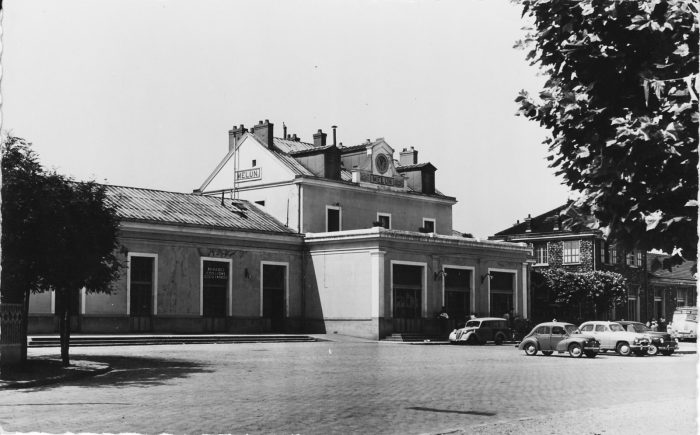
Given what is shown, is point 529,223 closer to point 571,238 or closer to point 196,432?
point 571,238

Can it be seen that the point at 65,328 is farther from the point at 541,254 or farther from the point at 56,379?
the point at 541,254

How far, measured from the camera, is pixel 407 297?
41.3 metres

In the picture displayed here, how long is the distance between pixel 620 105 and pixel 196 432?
660 centimetres

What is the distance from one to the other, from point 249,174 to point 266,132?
2583 mm

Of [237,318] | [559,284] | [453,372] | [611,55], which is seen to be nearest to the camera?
[611,55]

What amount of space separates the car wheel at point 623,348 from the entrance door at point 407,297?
11697 mm

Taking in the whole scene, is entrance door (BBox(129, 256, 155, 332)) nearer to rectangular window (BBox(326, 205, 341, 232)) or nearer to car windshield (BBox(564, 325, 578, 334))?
rectangular window (BBox(326, 205, 341, 232))

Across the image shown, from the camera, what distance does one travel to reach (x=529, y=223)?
62.4 m

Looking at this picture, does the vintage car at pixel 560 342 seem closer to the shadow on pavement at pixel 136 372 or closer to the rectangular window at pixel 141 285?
the shadow on pavement at pixel 136 372

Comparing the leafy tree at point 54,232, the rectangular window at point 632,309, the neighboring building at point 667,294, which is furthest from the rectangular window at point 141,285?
the neighboring building at point 667,294

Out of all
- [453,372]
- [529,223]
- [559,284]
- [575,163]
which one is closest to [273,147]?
[559,284]

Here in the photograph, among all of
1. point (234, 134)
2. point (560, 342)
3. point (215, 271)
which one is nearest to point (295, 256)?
point (215, 271)

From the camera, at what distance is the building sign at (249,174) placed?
46344mm

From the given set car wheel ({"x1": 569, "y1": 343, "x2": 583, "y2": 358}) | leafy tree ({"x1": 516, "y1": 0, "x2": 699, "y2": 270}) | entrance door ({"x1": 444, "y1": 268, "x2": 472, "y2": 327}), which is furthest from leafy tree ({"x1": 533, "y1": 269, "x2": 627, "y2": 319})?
leafy tree ({"x1": 516, "y1": 0, "x2": 699, "y2": 270})
